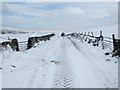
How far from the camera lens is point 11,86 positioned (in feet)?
20.0

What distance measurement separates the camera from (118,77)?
6.87 metres

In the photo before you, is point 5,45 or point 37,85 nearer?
point 37,85

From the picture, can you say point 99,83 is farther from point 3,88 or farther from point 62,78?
point 3,88

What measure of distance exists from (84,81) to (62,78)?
90cm

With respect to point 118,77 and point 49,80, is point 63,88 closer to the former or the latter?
point 49,80

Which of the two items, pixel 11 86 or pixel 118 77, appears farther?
pixel 118 77

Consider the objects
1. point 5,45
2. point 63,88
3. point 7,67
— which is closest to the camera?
point 63,88

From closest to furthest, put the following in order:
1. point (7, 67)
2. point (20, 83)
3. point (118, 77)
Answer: point (20, 83) < point (118, 77) < point (7, 67)

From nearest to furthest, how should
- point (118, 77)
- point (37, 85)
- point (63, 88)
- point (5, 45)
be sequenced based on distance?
point (63, 88) < point (37, 85) < point (118, 77) < point (5, 45)

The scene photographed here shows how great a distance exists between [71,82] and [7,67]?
440 cm

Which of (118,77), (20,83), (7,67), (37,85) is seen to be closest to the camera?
(37,85)

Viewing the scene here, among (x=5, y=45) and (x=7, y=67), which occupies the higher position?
(x=5, y=45)

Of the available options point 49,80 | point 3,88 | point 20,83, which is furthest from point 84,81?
point 3,88

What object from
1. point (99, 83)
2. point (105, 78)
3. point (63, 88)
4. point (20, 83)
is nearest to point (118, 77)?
point (105, 78)
